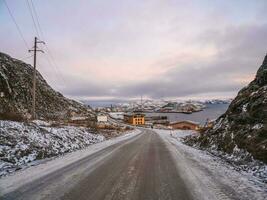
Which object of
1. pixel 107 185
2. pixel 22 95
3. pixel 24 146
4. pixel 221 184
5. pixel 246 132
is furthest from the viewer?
pixel 22 95

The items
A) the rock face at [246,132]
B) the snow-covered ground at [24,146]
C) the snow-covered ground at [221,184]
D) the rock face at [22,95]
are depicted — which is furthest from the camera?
the rock face at [22,95]

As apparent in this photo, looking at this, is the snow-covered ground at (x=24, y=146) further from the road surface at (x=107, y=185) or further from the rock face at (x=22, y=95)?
the rock face at (x=22, y=95)

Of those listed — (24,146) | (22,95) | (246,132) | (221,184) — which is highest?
(22,95)

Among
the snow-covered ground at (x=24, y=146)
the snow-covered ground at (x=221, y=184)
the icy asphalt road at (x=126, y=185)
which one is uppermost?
the snow-covered ground at (x=24, y=146)

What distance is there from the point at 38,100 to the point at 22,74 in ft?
32.8

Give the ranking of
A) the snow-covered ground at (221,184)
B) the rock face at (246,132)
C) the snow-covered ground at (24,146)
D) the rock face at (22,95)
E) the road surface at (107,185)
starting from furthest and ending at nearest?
the rock face at (22,95) < the rock face at (246,132) < the snow-covered ground at (24,146) < the snow-covered ground at (221,184) < the road surface at (107,185)

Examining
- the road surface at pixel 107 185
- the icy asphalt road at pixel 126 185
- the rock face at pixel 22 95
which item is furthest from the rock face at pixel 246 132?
Answer: the rock face at pixel 22 95

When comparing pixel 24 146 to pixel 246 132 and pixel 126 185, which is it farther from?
pixel 246 132

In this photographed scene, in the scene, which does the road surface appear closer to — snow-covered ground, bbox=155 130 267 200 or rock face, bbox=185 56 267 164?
snow-covered ground, bbox=155 130 267 200

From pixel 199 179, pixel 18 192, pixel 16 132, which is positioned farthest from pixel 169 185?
pixel 16 132

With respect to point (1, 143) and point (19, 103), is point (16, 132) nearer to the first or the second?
point (1, 143)

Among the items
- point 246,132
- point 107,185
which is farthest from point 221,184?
point 246,132

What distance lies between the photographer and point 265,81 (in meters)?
26.9

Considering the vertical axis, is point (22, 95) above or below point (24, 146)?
above
